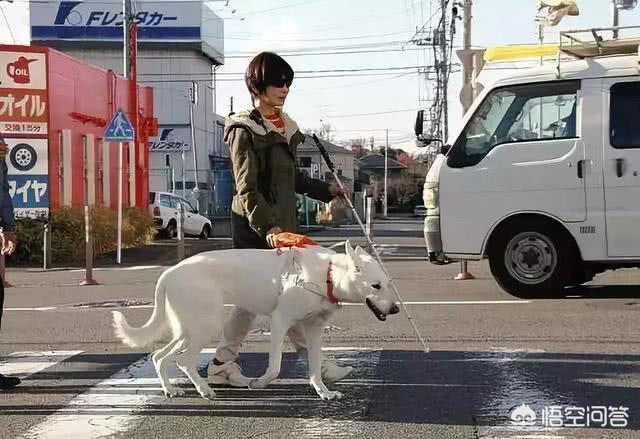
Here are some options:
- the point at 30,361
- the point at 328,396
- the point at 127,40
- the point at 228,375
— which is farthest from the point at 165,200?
the point at 328,396

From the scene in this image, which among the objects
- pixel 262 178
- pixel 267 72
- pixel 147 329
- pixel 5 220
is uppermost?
pixel 267 72

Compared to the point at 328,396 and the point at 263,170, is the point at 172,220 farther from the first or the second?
the point at 328,396

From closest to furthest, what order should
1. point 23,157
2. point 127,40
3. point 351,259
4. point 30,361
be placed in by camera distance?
point 351,259 < point 30,361 < point 23,157 < point 127,40

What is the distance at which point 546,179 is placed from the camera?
9922mm

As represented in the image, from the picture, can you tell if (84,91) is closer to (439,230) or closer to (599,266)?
(439,230)

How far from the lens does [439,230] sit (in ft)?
34.2

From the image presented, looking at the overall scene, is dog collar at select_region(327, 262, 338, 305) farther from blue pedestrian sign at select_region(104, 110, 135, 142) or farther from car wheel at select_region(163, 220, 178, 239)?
car wheel at select_region(163, 220, 178, 239)

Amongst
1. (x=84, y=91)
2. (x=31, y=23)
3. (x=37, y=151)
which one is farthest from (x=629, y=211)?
(x=31, y=23)

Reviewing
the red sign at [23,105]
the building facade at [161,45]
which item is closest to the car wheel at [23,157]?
the red sign at [23,105]

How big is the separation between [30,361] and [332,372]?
2738 millimetres

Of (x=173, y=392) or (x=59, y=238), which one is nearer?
(x=173, y=392)

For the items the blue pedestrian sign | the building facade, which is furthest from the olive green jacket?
the building facade

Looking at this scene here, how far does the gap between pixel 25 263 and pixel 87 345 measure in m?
11.0

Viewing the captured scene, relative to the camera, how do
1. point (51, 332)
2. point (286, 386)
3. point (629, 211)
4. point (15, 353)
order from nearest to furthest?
point (286, 386)
point (15, 353)
point (51, 332)
point (629, 211)
